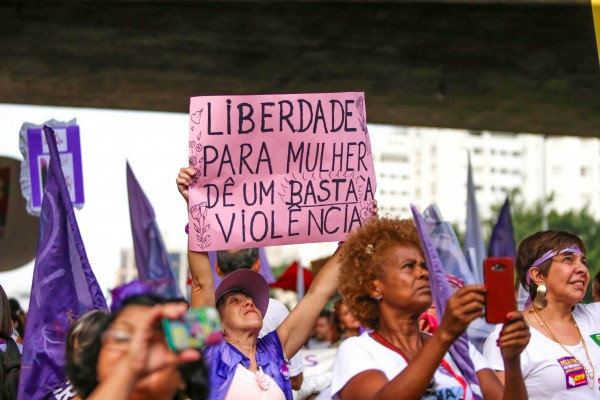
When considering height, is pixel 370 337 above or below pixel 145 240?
below

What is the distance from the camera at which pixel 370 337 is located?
12.7 feet

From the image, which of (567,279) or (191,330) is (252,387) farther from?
(191,330)

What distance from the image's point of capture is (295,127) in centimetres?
551

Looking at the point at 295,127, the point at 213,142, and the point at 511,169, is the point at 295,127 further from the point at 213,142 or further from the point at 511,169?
the point at 511,169

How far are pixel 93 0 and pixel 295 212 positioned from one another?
20.4 ft

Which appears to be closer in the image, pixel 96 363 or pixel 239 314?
pixel 96 363

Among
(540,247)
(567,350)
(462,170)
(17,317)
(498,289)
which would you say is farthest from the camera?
(462,170)

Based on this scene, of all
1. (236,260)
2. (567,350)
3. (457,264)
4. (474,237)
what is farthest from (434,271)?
(474,237)

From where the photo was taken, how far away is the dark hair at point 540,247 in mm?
5078

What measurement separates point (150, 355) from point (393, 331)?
142cm

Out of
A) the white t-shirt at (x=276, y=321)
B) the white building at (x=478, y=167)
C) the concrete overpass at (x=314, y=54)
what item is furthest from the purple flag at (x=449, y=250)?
the white building at (x=478, y=167)

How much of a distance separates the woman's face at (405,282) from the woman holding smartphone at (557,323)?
0.92 meters

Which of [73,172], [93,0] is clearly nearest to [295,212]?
[73,172]

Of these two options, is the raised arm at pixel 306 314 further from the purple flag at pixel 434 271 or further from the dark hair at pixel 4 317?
the dark hair at pixel 4 317
